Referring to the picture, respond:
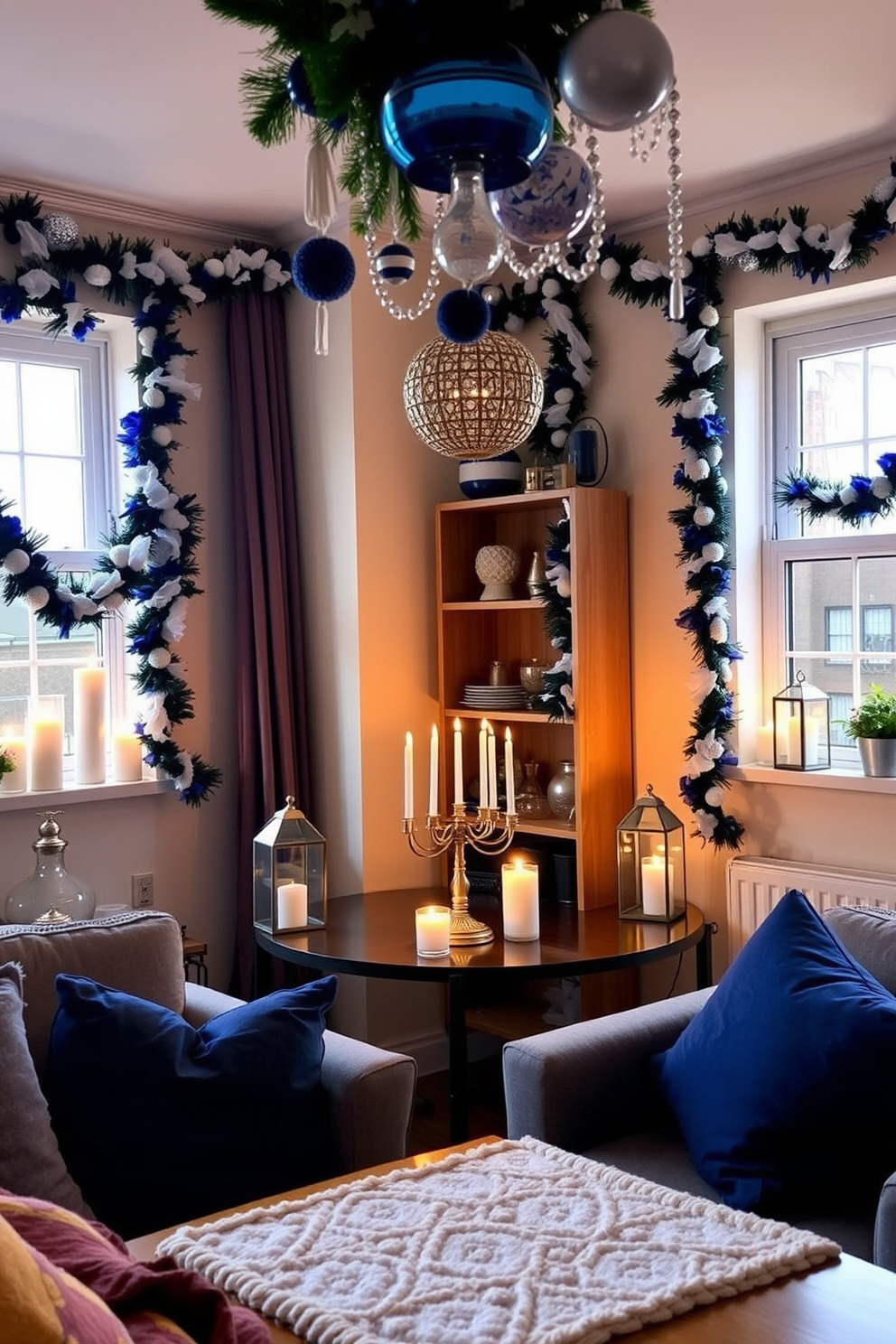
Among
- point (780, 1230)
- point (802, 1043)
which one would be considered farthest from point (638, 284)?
point (780, 1230)

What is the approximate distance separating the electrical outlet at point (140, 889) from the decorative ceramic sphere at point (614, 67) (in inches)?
124

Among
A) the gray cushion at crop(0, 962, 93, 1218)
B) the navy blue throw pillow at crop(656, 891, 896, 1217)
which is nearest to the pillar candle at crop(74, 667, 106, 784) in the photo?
the gray cushion at crop(0, 962, 93, 1218)

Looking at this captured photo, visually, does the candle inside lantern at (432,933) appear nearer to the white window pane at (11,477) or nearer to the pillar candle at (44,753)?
the pillar candle at (44,753)

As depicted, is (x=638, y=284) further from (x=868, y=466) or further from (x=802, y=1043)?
(x=802, y=1043)

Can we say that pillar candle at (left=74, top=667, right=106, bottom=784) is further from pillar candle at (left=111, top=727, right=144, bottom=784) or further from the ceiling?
the ceiling

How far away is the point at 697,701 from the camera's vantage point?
12.4 feet

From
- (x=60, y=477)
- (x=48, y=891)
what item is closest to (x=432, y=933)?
(x=48, y=891)

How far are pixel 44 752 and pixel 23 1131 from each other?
174cm

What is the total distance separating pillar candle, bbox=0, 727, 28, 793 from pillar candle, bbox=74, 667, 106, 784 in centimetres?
16

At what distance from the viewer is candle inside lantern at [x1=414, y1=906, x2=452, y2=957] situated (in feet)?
10.3

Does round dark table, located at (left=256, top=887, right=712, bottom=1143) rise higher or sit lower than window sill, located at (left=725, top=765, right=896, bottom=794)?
lower

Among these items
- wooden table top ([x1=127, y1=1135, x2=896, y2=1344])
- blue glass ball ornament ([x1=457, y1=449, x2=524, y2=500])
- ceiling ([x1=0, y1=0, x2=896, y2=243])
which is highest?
ceiling ([x1=0, y1=0, x2=896, y2=243])

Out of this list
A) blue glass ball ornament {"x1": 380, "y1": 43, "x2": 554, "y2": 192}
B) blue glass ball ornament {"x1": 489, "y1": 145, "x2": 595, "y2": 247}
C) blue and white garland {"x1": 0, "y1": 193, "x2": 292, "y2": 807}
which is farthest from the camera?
blue and white garland {"x1": 0, "y1": 193, "x2": 292, "y2": 807}

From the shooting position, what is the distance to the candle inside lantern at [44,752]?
12.1ft
